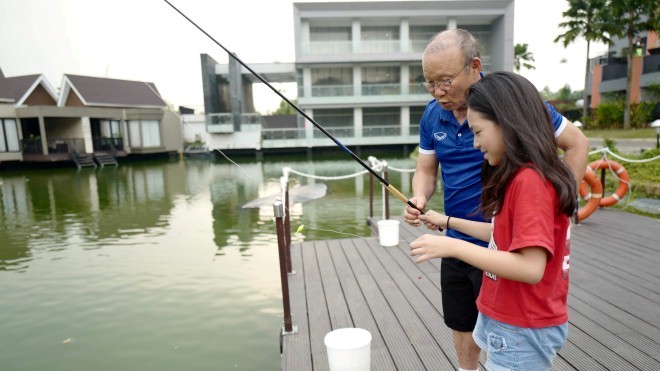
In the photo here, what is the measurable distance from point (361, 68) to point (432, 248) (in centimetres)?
3138

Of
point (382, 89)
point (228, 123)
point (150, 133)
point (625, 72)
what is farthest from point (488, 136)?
point (625, 72)

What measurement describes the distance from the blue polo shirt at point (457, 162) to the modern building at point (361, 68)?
87.5 feet

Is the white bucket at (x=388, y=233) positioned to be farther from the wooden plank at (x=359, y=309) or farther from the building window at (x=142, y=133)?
the building window at (x=142, y=133)

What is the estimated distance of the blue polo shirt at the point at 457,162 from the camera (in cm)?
202

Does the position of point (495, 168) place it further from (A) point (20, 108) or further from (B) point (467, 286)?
(A) point (20, 108)

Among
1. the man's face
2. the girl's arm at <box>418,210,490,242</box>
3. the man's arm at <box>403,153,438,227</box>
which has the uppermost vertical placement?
the man's face

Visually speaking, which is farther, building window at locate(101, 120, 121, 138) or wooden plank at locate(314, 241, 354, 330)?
building window at locate(101, 120, 121, 138)

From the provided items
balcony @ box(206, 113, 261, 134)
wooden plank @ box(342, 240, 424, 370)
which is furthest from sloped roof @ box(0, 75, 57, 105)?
wooden plank @ box(342, 240, 424, 370)

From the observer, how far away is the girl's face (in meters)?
1.43

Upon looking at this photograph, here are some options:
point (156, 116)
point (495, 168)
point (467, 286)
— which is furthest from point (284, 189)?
point (156, 116)

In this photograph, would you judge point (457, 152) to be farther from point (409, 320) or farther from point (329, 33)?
point (329, 33)

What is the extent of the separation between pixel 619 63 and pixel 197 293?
33954 millimetres

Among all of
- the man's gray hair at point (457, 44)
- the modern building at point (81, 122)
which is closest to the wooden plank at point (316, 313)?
the man's gray hair at point (457, 44)

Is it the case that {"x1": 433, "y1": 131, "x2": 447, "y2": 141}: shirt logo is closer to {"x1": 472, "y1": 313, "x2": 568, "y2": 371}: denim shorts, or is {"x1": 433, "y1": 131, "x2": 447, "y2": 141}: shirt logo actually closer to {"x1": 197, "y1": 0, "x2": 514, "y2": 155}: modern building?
{"x1": 472, "y1": 313, "x2": 568, "y2": 371}: denim shorts
